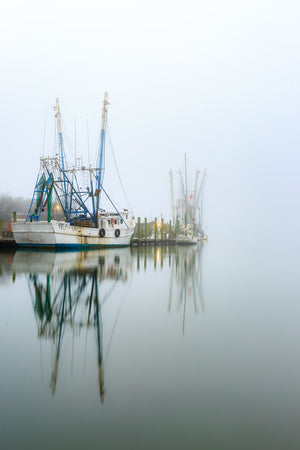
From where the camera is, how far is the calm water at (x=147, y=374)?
3.40 m

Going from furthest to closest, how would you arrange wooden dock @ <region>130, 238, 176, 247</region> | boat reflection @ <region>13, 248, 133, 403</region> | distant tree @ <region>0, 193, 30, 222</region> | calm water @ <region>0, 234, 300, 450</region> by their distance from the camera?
distant tree @ <region>0, 193, 30, 222</region> < wooden dock @ <region>130, 238, 176, 247</region> < boat reflection @ <region>13, 248, 133, 403</region> < calm water @ <region>0, 234, 300, 450</region>

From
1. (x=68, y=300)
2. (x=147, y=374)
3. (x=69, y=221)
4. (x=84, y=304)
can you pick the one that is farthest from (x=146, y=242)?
(x=147, y=374)

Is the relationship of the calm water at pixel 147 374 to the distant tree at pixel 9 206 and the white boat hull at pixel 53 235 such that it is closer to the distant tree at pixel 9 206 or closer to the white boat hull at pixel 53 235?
the white boat hull at pixel 53 235

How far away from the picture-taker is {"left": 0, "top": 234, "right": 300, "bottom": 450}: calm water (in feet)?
11.2

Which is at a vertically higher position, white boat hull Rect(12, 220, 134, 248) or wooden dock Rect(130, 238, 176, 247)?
white boat hull Rect(12, 220, 134, 248)

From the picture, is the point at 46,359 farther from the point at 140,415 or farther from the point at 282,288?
the point at 282,288

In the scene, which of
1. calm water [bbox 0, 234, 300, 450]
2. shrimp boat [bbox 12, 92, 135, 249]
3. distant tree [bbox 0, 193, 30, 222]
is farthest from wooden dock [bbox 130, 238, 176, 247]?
calm water [bbox 0, 234, 300, 450]

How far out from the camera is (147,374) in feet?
15.7

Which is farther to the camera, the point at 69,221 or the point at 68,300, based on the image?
the point at 69,221

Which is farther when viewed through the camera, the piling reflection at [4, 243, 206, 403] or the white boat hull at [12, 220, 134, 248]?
the white boat hull at [12, 220, 134, 248]

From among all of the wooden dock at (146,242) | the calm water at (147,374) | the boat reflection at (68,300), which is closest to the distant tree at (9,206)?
the wooden dock at (146,242)

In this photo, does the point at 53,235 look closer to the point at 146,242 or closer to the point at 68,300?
the point at 146,242

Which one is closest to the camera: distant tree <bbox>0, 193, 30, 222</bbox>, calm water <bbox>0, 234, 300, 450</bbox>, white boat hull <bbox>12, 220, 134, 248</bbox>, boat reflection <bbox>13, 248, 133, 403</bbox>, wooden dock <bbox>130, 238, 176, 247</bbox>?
calm water <bbox>0, 234, 300, 450</bbox>

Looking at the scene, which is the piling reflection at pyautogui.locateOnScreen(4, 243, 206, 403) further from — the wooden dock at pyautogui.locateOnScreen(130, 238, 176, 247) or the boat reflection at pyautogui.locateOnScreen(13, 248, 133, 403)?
the wooden dock at pyautogui.locateOnScreen(130, 238, 176, 247)
